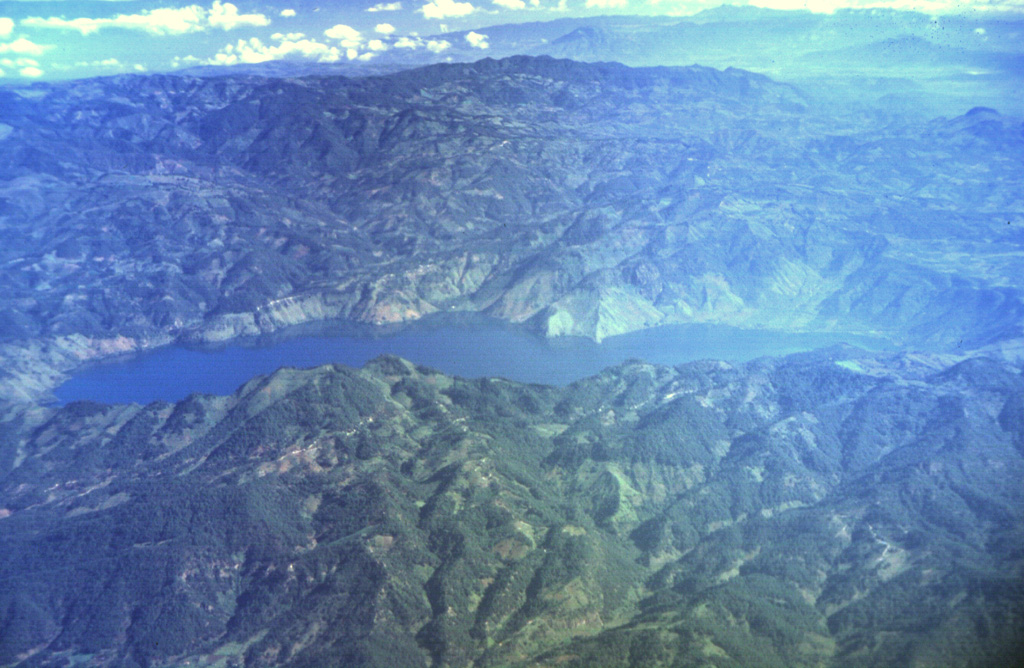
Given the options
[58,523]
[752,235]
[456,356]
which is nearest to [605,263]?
[752,235]

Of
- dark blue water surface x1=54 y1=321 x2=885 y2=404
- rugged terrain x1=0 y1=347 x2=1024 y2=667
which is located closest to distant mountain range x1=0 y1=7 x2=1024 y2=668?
rugged terrain x1=0 y1=347 x2=1024 y2=667

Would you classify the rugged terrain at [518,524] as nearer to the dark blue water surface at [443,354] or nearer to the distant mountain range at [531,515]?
the distant mountain range at [531,515]

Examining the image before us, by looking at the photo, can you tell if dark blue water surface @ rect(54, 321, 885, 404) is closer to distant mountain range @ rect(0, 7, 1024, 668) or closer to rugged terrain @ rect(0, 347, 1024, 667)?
distant mountain range @ rect(0, 7, 1024, 668)

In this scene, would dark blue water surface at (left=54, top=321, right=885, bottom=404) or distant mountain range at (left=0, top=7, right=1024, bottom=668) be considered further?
dark blue water surface at (left=54, top=321, right=885, bottom=404)

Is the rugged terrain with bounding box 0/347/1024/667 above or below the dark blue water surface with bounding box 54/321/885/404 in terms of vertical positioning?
above

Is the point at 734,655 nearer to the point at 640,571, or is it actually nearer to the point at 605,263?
the point at 640,571
